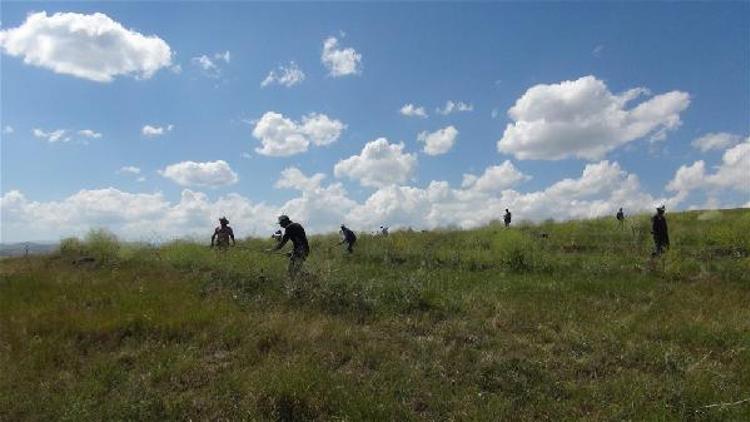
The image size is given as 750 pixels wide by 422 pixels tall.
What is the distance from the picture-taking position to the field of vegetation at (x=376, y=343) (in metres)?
8.45

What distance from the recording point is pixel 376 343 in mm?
10766


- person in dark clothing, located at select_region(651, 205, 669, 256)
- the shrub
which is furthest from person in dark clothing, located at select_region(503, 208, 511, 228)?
the shrub

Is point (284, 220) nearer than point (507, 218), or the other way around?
point (284, 220)

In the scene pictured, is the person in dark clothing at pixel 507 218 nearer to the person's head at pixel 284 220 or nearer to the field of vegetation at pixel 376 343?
the field of vegetation at pixel 376 343

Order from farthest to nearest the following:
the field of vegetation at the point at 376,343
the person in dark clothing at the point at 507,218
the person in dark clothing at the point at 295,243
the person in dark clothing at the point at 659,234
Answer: the person in dark clothing at the point at 507,218 → the person in dark clothing at the point at 659,234 → the person in dark clothing at the point at 295,243 → the field of vegetation at the point at 376,343

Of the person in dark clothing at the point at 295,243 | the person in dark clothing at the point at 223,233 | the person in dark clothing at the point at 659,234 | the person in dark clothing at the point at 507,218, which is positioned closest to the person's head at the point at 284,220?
the person in dark clothing at the point at 295,243

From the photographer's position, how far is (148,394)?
8875 millimetres

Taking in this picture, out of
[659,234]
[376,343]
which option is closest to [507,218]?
[659,234]

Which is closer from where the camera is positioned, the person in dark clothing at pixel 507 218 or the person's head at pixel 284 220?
the person's head at pixel 284 220

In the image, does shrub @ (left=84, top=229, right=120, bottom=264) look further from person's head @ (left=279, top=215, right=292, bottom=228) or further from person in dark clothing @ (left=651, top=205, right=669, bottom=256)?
person in dark clothing @ (left=651, top=205, right=669, bottom=256)

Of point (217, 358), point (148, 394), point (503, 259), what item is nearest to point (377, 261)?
point (503, 259)

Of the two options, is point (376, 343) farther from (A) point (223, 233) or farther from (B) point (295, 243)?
(A) point (223, 233)

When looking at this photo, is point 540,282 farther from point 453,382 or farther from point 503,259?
point 453,382

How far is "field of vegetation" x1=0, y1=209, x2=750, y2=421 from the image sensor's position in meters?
8.45
